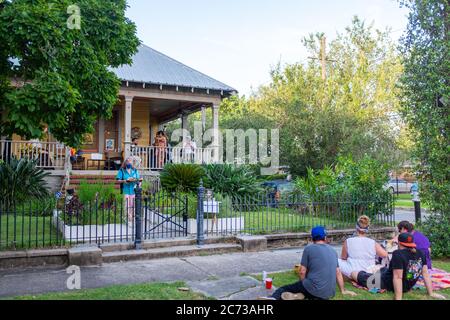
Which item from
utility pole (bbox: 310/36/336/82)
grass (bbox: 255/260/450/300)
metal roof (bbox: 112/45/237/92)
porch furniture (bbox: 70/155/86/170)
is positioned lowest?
grass (bbox: 255/260/450/300)

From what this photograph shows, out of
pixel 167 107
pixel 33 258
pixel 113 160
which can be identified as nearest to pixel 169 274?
pixel 33 258

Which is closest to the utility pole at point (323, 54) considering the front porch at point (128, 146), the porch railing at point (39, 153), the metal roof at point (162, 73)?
the front porch at point (128, 146)

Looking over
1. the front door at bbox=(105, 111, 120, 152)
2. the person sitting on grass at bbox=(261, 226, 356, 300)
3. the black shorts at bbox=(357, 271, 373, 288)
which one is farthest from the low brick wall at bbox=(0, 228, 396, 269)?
the front door at bbox=(105, 111, 120, 152)

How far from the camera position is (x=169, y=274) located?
6.88m

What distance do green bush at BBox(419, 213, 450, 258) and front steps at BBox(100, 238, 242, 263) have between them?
4.14m

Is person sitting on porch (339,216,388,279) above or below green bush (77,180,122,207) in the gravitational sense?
below

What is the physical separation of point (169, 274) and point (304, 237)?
4.31 m

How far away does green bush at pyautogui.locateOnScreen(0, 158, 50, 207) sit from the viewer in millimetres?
12216

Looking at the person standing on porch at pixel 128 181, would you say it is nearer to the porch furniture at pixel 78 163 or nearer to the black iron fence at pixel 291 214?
the black iron fence at pixel 291 214

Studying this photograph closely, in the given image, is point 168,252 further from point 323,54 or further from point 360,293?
point 323,54

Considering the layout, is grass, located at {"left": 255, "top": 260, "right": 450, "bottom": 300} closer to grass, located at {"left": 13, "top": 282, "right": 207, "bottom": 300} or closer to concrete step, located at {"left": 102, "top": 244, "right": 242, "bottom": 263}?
grass, located at {"left": 13, "top": 282, "right": 207, "bottom": 300}

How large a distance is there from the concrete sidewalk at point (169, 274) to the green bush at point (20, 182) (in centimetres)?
608

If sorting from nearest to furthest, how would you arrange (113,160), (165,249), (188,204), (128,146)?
1. (165,249)
2. (188,204)
3. (128,146)
4. (113,160)
